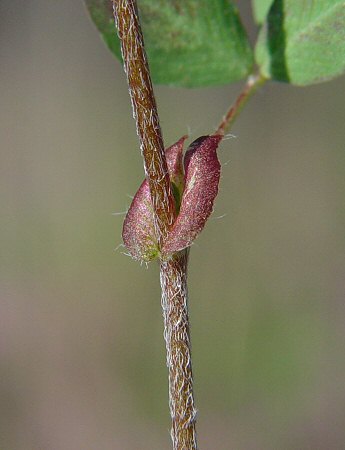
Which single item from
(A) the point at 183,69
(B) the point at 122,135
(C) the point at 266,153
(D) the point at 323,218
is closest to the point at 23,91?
(B) the point at 122,135

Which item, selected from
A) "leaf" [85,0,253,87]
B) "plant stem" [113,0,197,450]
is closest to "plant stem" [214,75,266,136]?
"leaf" [85,0,253,87]

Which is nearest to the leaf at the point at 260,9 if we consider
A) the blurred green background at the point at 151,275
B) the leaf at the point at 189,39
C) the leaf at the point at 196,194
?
the leaf at the point at 189,39

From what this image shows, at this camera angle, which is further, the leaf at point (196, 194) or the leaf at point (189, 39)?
the leaf at point (189, 39)

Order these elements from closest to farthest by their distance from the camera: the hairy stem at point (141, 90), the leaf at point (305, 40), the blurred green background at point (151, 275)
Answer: the hairy stem at point (141, 90), the leaf at point (305, 40), the blurred green background at point (151, 275)

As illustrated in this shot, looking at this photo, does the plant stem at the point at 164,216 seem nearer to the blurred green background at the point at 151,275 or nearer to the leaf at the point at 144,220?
the leaf at the point at 144,220

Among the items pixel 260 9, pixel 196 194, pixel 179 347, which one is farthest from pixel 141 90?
pixel 260 9

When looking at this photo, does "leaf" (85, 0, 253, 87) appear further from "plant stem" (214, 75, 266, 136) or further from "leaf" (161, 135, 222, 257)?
"leaf" (161, 135, 222, 257)
